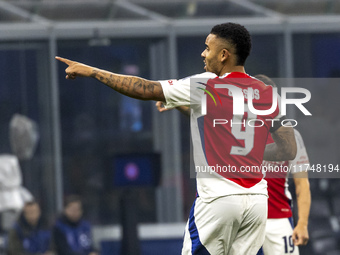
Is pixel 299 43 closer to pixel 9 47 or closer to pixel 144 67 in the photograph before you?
pixel 144 67

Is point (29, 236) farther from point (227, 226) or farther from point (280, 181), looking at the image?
point (227, 226)

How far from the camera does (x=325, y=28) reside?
9.79 meters

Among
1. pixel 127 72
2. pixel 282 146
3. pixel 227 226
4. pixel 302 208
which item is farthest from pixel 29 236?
pixel 227 226

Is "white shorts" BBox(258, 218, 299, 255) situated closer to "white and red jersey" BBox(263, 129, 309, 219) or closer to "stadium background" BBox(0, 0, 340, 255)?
"white and red jersey" BBox(263, 129, 309, 219)

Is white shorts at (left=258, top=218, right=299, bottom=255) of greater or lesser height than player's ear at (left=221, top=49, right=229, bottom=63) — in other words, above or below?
below

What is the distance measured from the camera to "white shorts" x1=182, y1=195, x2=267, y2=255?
3621 mm

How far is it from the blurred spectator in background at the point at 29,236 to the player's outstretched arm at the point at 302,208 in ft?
13.3

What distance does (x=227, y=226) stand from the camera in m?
3.63

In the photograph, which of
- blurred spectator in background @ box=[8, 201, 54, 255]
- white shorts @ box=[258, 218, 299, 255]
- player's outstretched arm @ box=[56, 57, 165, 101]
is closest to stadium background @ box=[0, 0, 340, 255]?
blurred spectator in background @ box=[8, 201, 54, 255]

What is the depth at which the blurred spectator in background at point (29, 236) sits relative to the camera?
815 centimetres

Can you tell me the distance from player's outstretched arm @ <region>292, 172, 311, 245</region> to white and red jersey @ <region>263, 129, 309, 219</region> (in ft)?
0.22

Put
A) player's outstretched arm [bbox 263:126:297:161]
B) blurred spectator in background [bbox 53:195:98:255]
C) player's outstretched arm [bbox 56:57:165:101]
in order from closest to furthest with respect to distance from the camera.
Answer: player's outstretched arm [bbox 56:57:165:101]
player's outstretched arm [bbox 263:126:297:161]
blurred spectator in background [bbox 53:195:98:255]

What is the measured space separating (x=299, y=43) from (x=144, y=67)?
6.94ft

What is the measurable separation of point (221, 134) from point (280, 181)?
141cm
